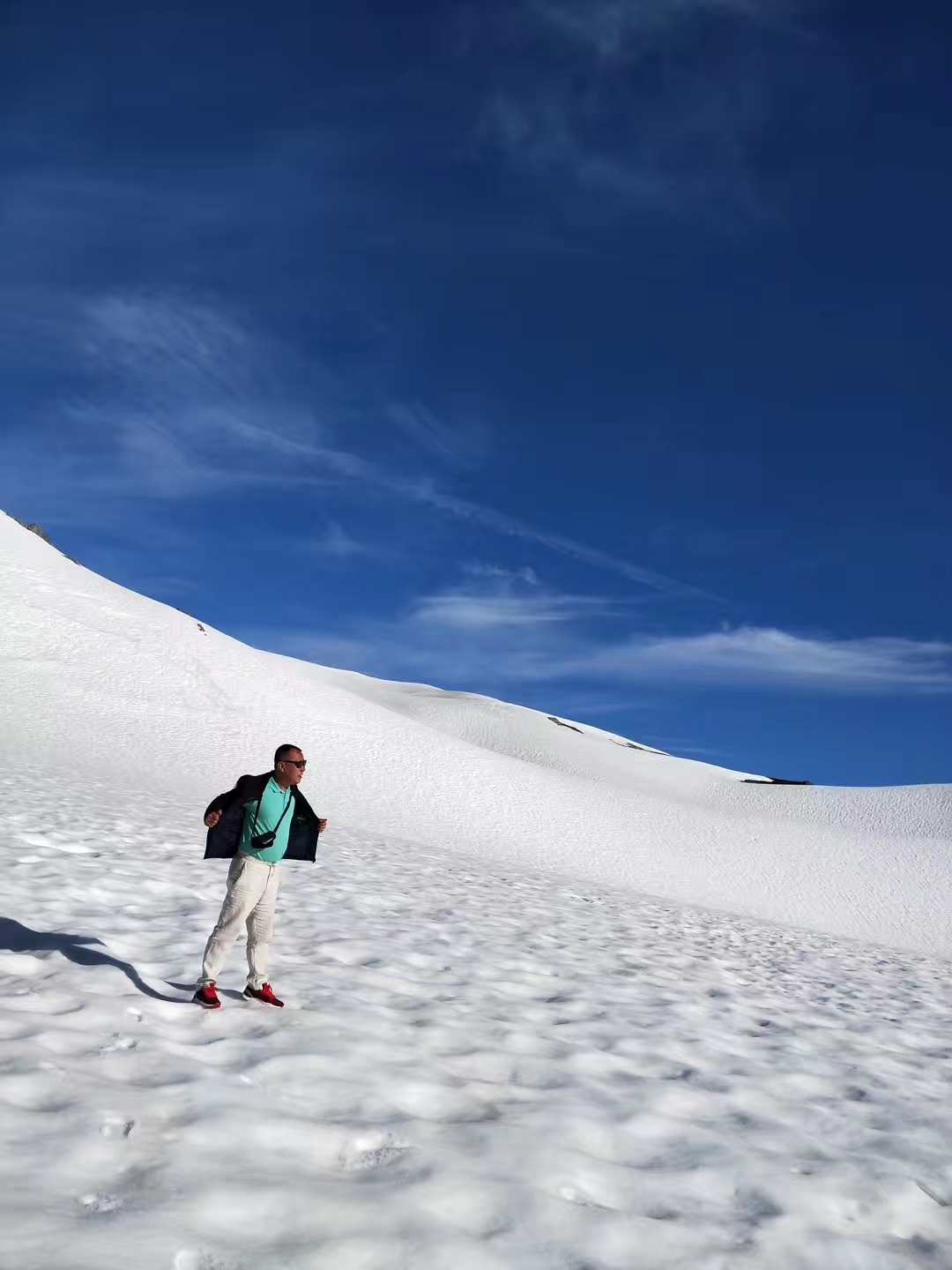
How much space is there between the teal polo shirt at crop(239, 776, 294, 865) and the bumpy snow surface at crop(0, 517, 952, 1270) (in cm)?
109

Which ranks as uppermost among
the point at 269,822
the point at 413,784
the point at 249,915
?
the point at 413,784

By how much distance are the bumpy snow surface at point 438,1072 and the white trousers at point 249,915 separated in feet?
1.06

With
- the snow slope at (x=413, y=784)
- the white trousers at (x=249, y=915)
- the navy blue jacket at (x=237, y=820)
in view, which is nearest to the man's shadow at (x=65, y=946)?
the white trousers at (x=249, y=915)

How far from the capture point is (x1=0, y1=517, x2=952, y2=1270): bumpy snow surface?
397 cm

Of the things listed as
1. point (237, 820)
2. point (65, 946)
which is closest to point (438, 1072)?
point (237, 820)

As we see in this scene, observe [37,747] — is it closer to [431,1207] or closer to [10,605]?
[10,605]

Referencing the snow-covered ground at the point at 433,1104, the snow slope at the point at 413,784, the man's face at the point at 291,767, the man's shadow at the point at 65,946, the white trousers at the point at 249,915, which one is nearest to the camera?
the snow-covered ground at the point at 433,1104

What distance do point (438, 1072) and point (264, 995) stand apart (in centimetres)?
166

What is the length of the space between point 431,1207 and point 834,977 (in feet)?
32.3

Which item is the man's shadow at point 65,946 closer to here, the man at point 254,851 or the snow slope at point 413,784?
the man at point 254,851

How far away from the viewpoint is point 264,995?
6.96 metres

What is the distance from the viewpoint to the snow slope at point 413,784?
23.1 meters

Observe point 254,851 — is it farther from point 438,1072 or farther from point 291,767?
point 438,1072

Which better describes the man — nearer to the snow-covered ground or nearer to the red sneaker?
the red sneaker
